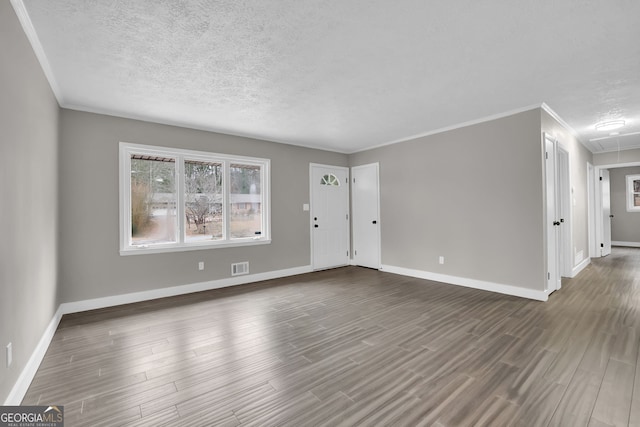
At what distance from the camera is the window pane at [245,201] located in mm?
5039

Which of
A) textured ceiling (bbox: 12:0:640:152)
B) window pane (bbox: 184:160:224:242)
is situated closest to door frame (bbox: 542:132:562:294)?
textured ceiling (bbox: 12:0:640:152)

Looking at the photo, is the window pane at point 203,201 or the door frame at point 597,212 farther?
the door frame at point 597,212

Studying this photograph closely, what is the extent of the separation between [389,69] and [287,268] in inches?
154

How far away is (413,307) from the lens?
368cm

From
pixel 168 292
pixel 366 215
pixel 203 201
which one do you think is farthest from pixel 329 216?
pixel 168 292

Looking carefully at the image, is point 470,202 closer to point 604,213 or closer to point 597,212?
point 597,212

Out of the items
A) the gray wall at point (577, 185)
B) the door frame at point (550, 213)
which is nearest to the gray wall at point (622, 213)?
the gray wall at point (577, 185)

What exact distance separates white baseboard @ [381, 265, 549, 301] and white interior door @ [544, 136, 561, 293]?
0.26 m

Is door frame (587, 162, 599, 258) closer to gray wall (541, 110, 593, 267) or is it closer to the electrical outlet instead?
gray wall (541, 110, 593, 267)

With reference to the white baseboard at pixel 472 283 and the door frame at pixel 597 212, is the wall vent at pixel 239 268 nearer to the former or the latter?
the white baseboard at pixel 472 283

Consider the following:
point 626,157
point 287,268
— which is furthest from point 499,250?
point 626,157

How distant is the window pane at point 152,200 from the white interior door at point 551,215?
526cm

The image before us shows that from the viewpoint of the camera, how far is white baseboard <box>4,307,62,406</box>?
72.4 inches

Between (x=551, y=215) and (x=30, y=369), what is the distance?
18.9 feet
